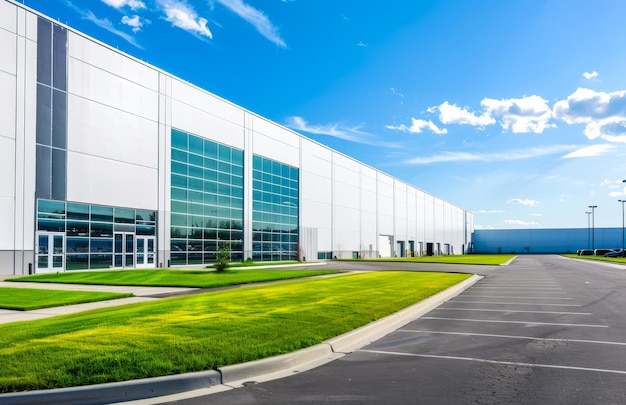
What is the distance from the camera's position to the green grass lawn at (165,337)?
6234 mm

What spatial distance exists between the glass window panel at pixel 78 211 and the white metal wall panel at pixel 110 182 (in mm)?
388

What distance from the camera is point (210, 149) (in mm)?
40844

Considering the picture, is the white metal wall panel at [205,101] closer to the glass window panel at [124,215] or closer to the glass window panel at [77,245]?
the glass window panel at [124,215]

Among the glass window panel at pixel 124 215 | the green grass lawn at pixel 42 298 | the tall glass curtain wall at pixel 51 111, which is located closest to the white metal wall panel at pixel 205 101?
the tall glass curtain wall at pixel 51 111

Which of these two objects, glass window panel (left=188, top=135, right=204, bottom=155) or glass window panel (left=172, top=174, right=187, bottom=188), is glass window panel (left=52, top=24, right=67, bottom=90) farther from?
glass window panel (left=188, top=135, right=204, bottom=155)

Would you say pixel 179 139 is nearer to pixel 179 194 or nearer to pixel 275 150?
pixel 179 194

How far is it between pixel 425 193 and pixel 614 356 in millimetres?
96333

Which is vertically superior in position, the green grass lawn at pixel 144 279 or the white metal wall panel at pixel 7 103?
the white metal wall panel at pixel 7 103

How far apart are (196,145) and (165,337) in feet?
107

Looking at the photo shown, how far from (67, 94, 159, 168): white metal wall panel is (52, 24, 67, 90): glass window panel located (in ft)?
3.34

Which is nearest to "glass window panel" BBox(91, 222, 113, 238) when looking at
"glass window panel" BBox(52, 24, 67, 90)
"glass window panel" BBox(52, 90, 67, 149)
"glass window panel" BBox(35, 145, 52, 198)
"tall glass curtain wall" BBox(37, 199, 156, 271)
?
"tall glass curtain wall" BBox(37, 199, 156, 271)

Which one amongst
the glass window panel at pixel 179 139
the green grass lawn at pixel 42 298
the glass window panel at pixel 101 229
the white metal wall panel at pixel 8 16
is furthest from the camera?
the glass window panel at pixel 179 139

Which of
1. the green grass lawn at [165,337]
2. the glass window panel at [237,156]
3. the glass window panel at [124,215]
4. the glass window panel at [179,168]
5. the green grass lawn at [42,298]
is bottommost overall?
the green grass lawn at [42,298]

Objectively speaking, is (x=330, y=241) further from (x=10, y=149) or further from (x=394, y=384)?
(x=394, y=384)
